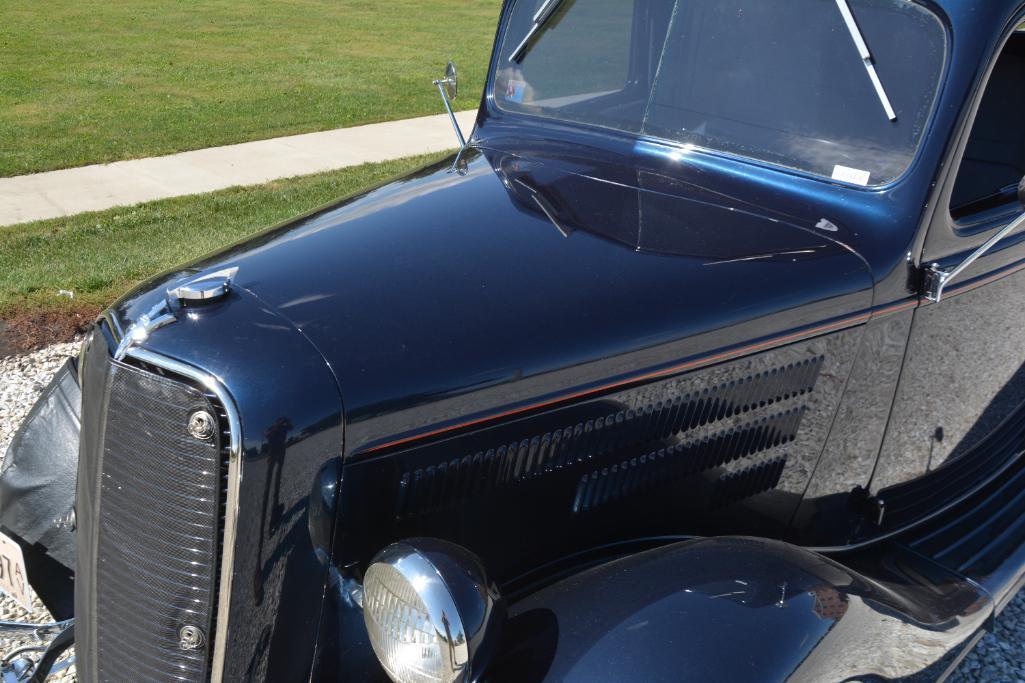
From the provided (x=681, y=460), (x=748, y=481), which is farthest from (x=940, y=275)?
(x=681, y=460)

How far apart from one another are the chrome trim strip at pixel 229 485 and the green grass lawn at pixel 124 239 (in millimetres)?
3627

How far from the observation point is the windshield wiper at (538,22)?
3.22 m

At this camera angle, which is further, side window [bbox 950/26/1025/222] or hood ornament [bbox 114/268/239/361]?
side window [bbox 950/26/1025/222]

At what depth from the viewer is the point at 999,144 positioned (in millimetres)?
3271

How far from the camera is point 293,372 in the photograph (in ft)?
5.91

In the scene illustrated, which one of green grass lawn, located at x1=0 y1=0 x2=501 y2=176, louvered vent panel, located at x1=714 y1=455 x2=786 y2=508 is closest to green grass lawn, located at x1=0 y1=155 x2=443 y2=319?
green grass lawn, located at x1=0 y1=0 x2=501 y2=176

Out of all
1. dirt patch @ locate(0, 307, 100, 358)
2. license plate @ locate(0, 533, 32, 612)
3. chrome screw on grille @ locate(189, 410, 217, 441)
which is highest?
chrome screw on grille @ locate(189, 410, 217, 441)

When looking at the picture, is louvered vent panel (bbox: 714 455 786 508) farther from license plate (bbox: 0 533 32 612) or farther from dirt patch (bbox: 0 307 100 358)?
dirt patch (bbox: 0 307 100 358)

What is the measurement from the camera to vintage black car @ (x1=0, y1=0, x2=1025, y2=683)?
6.02 ft

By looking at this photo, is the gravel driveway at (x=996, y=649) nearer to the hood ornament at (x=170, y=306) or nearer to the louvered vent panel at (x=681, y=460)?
the louvered vent panel at (x=681, y=460)

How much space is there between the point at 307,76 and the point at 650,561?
11078mm

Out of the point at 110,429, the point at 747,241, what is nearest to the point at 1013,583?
the point at 747,241

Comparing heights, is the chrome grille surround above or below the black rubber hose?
above

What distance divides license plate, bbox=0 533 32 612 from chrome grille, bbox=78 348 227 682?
54 cm
